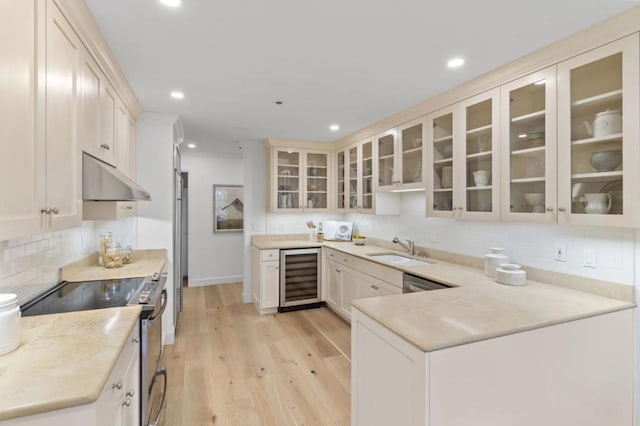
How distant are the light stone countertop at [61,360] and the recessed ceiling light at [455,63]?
2.50m

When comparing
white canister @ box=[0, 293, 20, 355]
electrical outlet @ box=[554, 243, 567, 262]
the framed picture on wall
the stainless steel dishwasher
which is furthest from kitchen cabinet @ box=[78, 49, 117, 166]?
the framed picture on wall

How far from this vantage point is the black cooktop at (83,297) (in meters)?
1.66

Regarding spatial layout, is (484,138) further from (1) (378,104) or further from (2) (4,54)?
(2) (4,54)

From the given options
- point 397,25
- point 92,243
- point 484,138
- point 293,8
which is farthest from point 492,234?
point 92,243

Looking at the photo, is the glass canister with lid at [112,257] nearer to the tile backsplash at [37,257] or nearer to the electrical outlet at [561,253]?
the tile backsplash at [37,257]

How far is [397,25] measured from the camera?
1.73 m

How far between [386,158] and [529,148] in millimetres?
1711

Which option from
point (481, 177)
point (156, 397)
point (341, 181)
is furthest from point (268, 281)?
point (481, 177)

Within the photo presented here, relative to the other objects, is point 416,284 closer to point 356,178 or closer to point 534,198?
point 534,198

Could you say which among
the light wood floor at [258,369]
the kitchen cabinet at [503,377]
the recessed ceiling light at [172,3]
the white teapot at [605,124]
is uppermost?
the recessed ceiling light at [172,3]

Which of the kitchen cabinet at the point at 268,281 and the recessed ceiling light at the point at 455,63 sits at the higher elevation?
the recessed ceiling light at the point at 455,63

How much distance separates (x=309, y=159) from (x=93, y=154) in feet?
10.4

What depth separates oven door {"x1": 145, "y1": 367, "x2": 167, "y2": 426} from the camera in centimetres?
179

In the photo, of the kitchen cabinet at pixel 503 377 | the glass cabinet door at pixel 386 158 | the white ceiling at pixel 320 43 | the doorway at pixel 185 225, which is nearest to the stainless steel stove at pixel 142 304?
the kitchen cabinet at pixel 503 377
